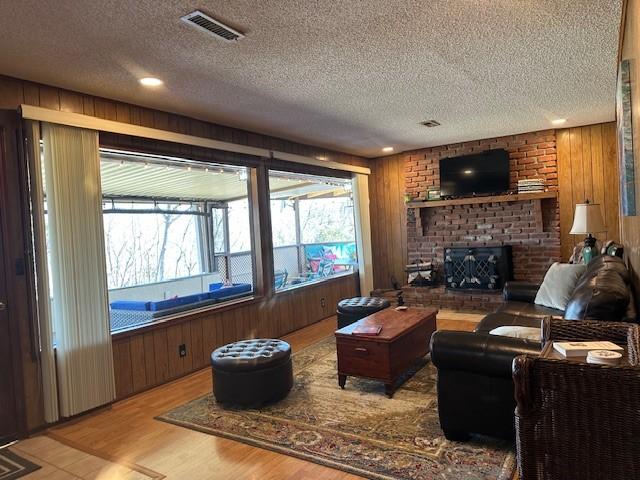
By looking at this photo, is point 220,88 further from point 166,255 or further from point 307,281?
point 166,255

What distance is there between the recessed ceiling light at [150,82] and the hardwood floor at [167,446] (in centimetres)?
238

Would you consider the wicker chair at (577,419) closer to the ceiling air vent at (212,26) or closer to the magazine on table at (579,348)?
the magazine on table at (579,348)

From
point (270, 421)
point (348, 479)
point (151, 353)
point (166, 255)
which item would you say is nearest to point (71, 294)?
point (151, 353)

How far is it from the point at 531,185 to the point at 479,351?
169 inches

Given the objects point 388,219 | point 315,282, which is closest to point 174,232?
point 315,282

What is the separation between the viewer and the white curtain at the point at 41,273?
9.91 feet

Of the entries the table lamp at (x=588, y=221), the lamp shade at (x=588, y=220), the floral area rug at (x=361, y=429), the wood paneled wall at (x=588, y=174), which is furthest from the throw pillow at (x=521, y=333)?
the wood paneled wall at (x=588, y=174)

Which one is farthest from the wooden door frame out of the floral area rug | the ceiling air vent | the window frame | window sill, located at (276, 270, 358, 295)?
window sill, located at (276, 270, 358, 295)

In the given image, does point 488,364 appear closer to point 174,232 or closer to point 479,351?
point 479,351

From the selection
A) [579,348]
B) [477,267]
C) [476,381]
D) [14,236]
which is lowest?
[476,381]

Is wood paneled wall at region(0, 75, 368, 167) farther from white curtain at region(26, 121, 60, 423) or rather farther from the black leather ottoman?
the black leather ottoman

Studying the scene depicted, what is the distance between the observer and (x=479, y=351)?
2.33 meters

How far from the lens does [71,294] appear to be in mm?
3174

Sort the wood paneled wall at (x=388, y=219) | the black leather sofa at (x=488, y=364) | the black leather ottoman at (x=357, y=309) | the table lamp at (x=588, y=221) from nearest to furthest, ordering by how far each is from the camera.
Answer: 1. the black leather sofa at (x=488, y=364)
2. the black leather ottoman at (x=357, y=309)
3. the table lamp at (x=588, y=221)
4. the wood paneled wall at (x=388, y=219)
